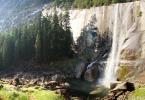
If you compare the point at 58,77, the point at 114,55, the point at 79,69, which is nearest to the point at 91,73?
the point at 79,69

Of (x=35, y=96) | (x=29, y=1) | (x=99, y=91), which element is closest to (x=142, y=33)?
(x=99, y=91)

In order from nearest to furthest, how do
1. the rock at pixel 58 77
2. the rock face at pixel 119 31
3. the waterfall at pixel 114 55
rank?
1. the rock face at pixel 119 31
2. the waterfall at pixel 114 55
3. the rock at pixel 58 77

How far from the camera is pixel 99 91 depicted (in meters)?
67.4

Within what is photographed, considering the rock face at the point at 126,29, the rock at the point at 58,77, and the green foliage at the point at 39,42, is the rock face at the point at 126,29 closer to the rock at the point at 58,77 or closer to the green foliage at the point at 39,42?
the green foliage at the point at 39,42

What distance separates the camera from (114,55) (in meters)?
86.9

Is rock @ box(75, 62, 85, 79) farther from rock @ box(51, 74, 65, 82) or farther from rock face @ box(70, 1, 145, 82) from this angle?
rock face @ box(70, 1, 145, 82)

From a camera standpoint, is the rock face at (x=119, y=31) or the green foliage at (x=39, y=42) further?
the green foliage at (x=39, y=42)

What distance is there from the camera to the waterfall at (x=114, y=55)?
→ 82.6m

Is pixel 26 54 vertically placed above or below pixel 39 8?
below

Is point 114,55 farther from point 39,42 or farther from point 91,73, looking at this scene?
point 39,42

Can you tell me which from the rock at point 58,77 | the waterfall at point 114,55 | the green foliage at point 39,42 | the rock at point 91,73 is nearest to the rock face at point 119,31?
the waterfall at point 114,55

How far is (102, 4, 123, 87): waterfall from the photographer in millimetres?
82644

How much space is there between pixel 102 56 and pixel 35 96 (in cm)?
5688

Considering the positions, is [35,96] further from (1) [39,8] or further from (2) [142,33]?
(1) [39,8]
